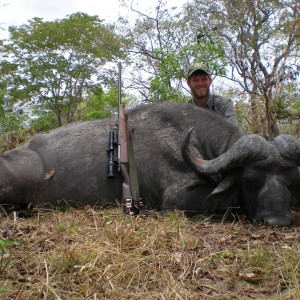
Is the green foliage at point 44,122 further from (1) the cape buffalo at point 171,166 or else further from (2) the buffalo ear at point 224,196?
(2) the buffalo ear at point 224,196

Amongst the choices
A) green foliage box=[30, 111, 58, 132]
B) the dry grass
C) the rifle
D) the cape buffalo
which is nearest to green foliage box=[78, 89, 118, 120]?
green foliage box=[30, 111, 58, 132]

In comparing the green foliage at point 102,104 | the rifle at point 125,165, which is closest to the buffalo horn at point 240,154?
the rifle at point 125,165

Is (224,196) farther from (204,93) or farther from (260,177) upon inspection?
(204,93)

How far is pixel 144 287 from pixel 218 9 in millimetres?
16718

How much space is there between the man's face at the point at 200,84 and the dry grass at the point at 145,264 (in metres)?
A: 3.41

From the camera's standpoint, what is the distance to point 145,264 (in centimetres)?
284

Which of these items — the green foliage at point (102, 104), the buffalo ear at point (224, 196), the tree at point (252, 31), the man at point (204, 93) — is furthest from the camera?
the green foliage at point (102, 104)

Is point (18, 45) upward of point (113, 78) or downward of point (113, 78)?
upward

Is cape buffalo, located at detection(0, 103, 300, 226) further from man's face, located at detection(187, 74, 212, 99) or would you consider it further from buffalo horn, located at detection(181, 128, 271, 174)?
man's face, located at detection(187, 74, 212, 99)

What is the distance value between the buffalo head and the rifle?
2.52 feet

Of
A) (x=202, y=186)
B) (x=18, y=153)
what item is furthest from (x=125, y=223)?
(x=18, y=153)

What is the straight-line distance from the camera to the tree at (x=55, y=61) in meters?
17.7

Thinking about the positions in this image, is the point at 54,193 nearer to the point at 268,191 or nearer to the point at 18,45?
the point at 268,191

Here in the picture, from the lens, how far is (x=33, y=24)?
17844 mm
